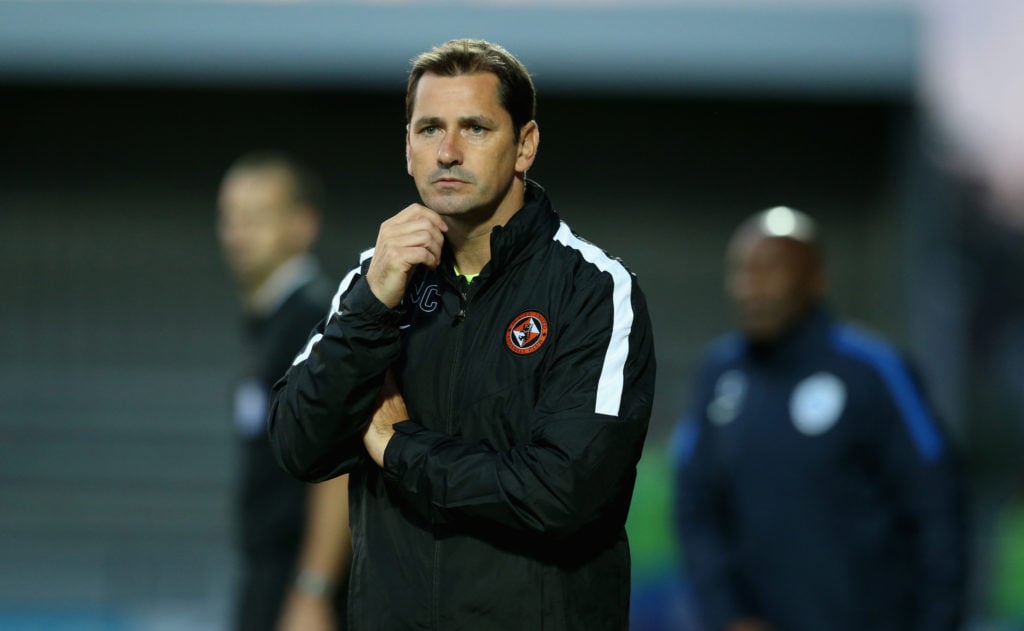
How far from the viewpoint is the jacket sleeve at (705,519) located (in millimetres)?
4629

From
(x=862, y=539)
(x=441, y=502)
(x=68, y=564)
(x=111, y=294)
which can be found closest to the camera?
(x=441, y=502)

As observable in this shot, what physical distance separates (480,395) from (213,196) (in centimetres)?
963

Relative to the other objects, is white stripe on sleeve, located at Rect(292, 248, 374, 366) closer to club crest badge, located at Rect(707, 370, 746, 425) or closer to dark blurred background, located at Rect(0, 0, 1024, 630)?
club crest badge, located at Rect(707, 370, 746, 425)

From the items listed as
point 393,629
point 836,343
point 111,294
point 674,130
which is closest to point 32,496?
point 111,294

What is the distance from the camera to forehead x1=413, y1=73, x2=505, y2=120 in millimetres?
2256

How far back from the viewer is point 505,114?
2.29 m

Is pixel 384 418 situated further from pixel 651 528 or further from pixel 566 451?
pixel 651 528

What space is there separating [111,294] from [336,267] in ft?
5.71

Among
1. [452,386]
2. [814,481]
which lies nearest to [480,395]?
[452,386]

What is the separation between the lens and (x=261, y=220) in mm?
4430

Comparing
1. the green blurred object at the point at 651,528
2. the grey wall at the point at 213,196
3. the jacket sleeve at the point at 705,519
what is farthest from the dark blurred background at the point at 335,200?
the jacket sleeve at the point at 705,519

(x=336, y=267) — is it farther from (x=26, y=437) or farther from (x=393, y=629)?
(x=393, y=629)

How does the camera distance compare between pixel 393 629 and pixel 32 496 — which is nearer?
pixel 393 629

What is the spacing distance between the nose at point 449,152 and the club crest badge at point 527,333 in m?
0.27
